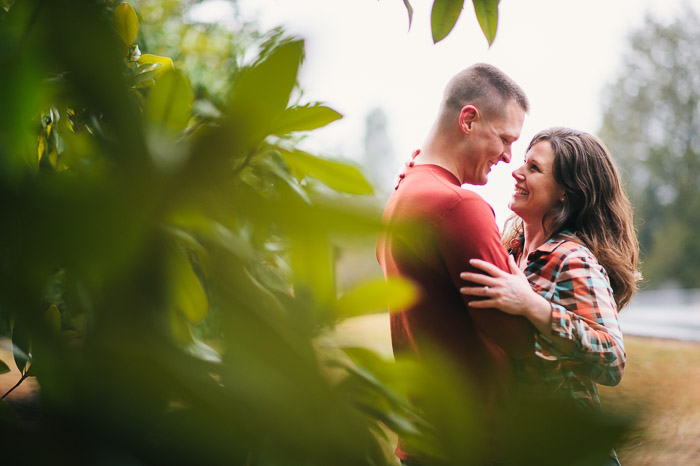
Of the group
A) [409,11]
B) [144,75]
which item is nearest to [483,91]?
[409,11]

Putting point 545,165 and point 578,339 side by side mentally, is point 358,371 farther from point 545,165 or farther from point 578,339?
point 545,165

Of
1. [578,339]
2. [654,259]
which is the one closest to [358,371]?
[578,339]

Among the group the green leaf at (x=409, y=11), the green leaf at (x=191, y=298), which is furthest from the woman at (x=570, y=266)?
the green leaf at (x=191, y=298)

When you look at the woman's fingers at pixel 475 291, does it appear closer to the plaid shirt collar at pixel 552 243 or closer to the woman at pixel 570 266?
the woman at pixel 570 266

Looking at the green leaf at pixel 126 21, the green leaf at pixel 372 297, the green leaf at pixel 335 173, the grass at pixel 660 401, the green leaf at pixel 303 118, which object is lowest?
the grass at pixel 660 401

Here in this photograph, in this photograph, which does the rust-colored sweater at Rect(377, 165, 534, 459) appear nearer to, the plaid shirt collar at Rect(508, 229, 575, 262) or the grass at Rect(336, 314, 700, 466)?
the grass at Rect(336, 314, 700, 466)

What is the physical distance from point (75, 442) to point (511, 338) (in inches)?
35.2

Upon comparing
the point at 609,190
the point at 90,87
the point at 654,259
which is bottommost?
the point at 654,259

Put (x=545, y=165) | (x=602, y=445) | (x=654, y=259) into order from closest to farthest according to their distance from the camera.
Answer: (x=602, y=445) < (x=545, y=165) < (x=654, y=259)

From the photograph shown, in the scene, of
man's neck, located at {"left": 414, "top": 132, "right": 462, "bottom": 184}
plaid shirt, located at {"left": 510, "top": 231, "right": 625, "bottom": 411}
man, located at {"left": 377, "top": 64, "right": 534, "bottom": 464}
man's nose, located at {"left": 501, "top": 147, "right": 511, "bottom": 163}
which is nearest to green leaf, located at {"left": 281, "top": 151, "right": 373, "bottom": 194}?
man, located at {"left": 377, "top": 64, "right": 534, "bottom": 464}

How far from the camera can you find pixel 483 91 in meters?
1.30

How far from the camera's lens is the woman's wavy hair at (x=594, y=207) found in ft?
4.84

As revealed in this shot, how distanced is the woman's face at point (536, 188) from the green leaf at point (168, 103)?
127 cm

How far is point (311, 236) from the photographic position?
0.20m
